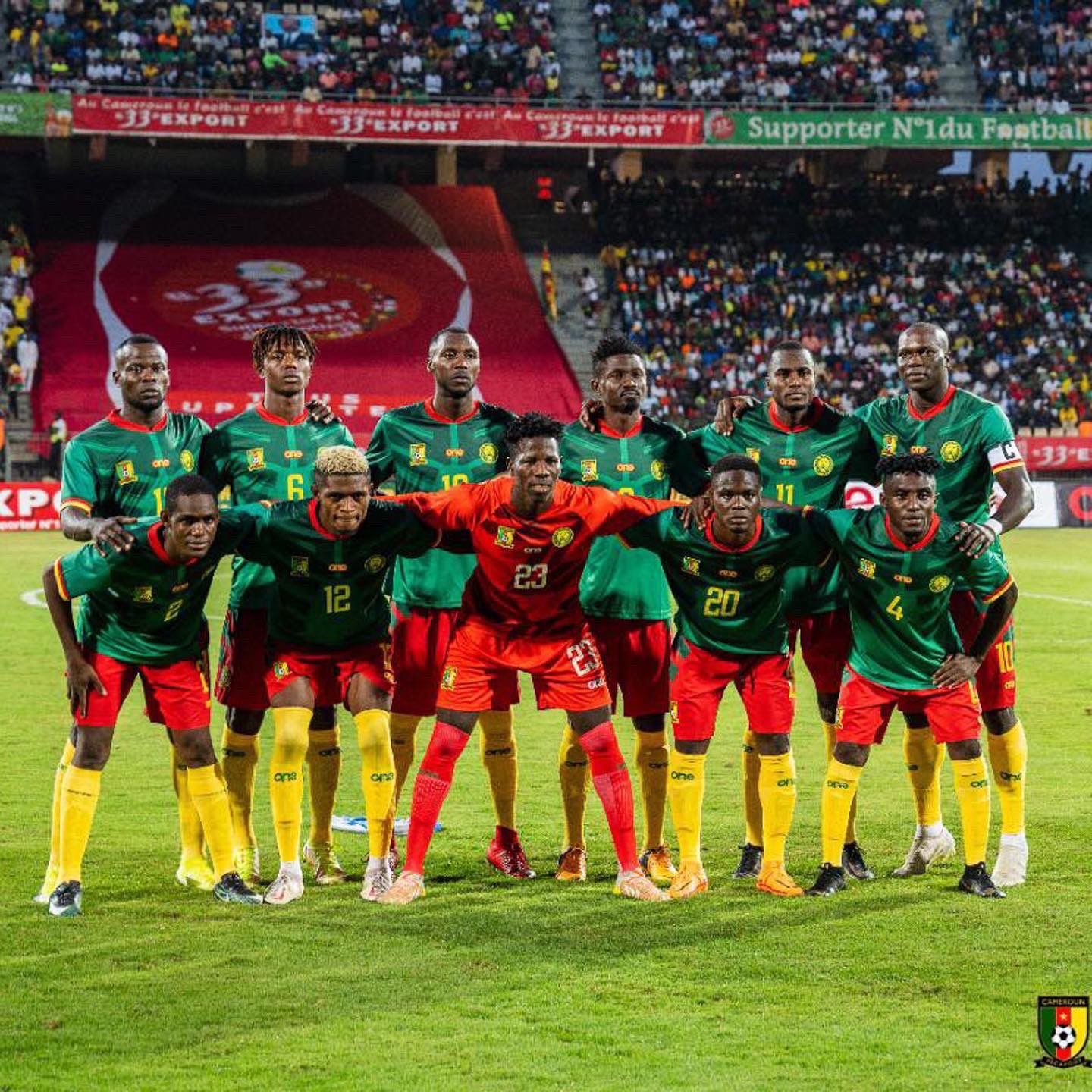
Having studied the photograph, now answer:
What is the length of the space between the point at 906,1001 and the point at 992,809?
150 inches

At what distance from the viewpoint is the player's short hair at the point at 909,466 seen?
740 cm

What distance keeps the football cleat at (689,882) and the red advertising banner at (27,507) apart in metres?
23.5

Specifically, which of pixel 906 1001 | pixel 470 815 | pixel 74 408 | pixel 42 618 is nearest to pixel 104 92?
pixel 74 408

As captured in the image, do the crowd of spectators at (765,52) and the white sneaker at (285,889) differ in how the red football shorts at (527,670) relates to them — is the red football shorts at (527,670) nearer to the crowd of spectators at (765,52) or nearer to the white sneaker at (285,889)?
the white sneaker at (285,889)

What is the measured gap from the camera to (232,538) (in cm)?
736

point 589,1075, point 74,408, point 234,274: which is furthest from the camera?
point 234,274

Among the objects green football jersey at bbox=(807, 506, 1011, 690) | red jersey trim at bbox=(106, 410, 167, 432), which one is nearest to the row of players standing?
red jersey trim at bbox=(106, 410, 167, 432)

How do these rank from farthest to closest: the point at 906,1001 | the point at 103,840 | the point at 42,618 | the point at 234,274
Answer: the point at 234,274
the point at 42,618
the point at 103,840
the point at 906,1001

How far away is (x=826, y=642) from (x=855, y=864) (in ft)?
A: 3.36

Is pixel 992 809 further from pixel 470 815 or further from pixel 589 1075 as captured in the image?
pixel 589 1075

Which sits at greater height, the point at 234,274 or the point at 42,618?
the point at 234,274

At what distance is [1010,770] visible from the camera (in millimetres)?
7969

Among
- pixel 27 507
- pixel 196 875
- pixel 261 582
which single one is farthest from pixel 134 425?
pixel 27 507

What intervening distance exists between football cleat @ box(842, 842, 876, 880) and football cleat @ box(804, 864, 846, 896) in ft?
1.01
